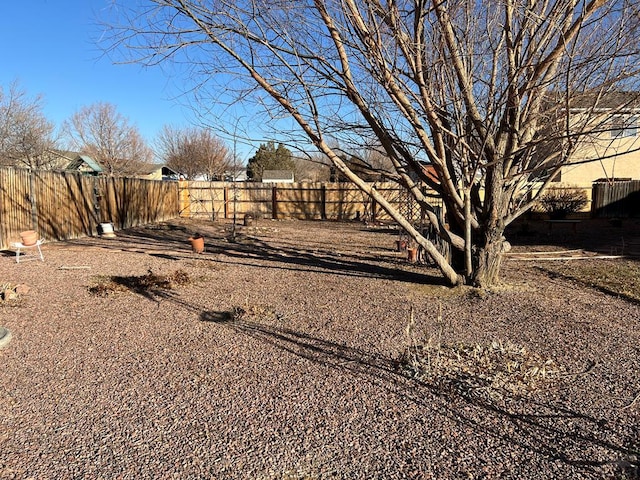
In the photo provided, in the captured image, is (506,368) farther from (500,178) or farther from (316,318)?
(500,178)

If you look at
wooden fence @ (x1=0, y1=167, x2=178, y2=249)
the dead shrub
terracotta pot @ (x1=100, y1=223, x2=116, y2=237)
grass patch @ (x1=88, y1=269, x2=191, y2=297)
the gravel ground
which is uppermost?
wooden fence @ (x1=0, y1=167, x2=178, y2=249)

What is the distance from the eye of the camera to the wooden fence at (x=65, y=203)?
1156 cm

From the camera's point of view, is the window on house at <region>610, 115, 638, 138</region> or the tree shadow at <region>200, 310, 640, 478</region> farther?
the window on house at <region>610, 115, 638, 138</region>

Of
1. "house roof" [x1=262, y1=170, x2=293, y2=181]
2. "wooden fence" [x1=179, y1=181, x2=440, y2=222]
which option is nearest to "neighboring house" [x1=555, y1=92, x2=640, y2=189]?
"wooden fence" [x1=179, y1=181, x2=440, y2=222]

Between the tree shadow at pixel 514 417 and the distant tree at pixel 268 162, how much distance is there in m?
46.1

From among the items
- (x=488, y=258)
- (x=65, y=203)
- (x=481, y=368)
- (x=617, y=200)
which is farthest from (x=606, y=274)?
(x=617, y=200)

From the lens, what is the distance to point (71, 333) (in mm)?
5000

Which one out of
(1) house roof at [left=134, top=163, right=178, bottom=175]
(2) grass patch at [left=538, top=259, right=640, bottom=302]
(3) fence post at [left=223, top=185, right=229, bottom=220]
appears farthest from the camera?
(1) house roof at [left=134, top=163, right=178, bottom=175]

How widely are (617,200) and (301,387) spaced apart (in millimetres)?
23092

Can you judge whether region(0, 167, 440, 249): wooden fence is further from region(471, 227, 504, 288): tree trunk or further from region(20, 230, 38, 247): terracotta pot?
region(471, 227, 504, 288): tree trunk

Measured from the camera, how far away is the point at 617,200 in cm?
2164

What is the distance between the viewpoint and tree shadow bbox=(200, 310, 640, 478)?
265 cm

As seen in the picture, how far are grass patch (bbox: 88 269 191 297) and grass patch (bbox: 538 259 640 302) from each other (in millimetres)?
6713

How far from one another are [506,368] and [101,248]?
36.6 ft
